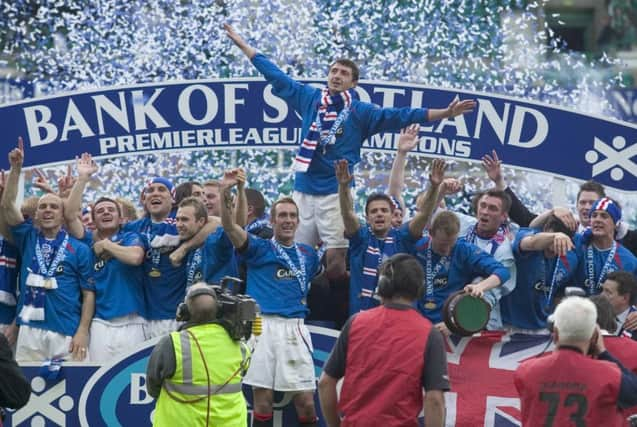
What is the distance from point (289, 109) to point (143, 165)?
705 centimetres

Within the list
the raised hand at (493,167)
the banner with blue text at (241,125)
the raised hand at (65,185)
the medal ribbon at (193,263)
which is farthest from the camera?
the banner with blue text at (241,125)

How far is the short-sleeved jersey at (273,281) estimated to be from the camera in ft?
31.1

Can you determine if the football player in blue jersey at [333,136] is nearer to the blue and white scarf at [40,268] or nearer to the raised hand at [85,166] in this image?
the raised hand at [85,166]

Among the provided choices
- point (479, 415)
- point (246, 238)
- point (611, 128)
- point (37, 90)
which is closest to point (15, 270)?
point (246, 238)

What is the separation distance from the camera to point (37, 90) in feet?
63.9

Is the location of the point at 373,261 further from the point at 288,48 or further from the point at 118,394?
the point at 288,48

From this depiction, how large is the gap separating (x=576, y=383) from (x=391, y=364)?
882 millimetres

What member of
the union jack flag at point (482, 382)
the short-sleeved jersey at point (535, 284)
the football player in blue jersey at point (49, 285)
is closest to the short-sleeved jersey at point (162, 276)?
the football player in blue jersey at point (49, 285)

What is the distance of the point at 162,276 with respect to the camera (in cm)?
995

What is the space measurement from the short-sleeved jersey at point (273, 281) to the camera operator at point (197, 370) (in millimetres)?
1634

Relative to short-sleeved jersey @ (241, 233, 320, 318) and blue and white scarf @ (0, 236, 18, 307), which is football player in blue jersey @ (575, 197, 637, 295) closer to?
short-sleeved jersey @ (241, 233, 320, 318)

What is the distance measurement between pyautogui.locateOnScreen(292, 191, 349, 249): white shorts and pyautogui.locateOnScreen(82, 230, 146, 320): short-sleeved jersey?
122 centimetres

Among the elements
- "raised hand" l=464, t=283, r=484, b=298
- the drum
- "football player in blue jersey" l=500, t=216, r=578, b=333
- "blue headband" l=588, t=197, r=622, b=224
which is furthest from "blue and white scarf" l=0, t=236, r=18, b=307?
"blue headband" l=588, t=197, r=622, b=224

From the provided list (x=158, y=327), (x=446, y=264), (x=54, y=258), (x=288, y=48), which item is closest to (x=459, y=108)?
(x=446, y=264)
